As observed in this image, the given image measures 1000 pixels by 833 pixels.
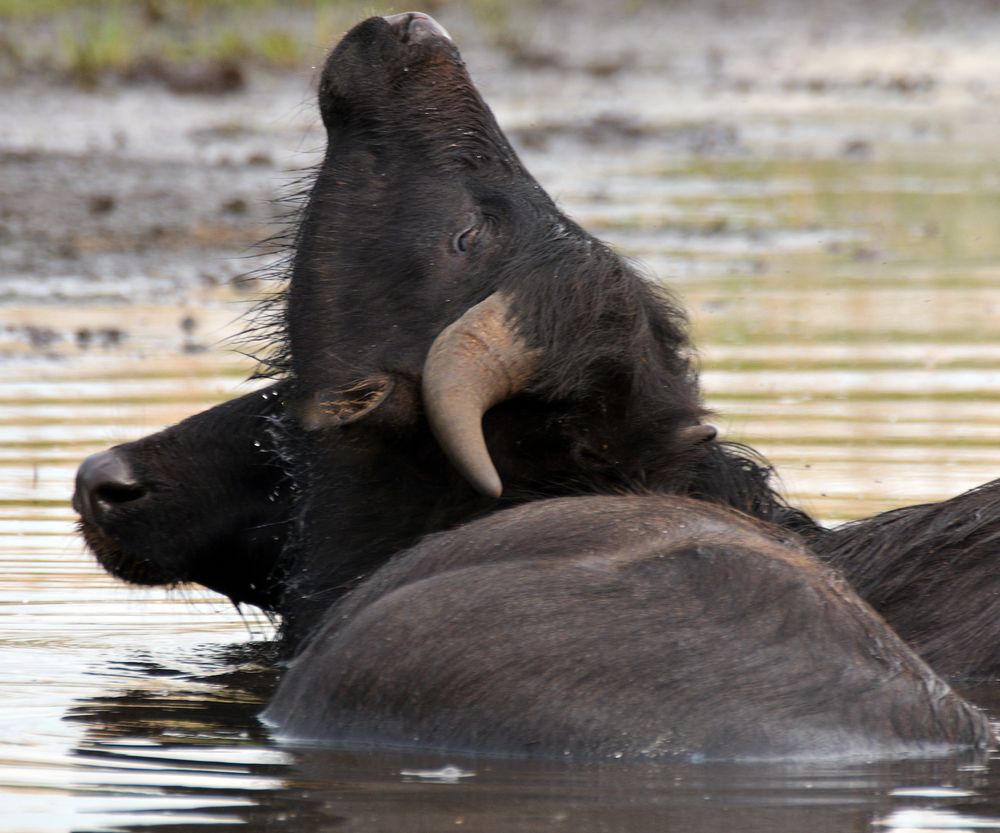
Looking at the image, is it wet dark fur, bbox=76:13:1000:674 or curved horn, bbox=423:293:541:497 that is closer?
curved horn, bbox=423:293:541:497

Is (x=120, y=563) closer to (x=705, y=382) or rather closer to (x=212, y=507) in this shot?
(x=212, y=507)

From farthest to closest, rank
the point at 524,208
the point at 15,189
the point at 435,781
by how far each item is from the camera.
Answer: the point at 15,189, the point at 524,208, the point at 435,781

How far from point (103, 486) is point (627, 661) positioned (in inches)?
80.8

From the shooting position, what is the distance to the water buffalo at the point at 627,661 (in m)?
4.52

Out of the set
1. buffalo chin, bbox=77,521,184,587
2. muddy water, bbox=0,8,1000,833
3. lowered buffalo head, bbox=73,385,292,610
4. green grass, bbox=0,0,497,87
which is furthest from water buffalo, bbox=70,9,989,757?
green grass, bbox=0,0,497,87

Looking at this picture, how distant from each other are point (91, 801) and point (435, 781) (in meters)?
0.62

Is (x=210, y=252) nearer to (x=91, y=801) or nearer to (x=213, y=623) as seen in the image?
(x=213, y=623)

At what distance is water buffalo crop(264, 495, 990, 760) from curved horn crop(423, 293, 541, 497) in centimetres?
19

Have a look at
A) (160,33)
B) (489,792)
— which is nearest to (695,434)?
(489,792)

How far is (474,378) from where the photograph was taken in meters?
5.09

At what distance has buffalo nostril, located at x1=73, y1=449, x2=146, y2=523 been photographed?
6133mm

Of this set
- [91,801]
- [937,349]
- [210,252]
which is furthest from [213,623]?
[210,252]

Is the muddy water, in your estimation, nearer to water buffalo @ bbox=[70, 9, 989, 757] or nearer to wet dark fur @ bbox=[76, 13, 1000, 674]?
water buffalo @ bbox=[70, 9, 989, 757]

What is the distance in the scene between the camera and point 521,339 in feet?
17.1
